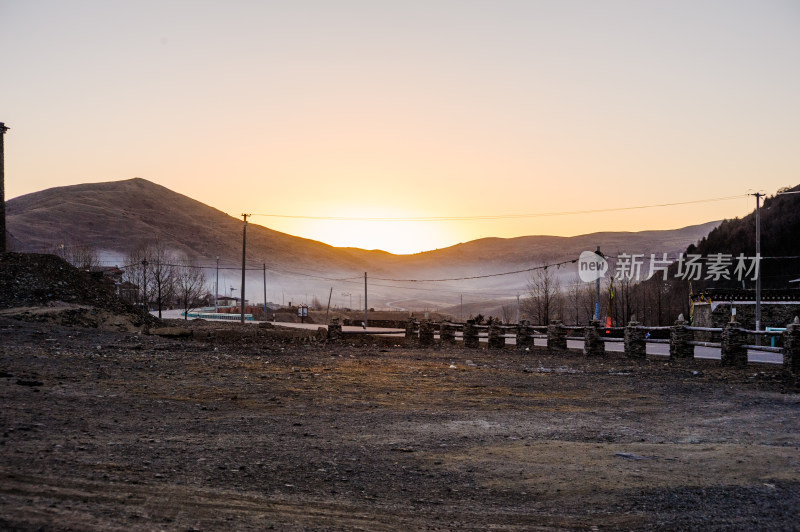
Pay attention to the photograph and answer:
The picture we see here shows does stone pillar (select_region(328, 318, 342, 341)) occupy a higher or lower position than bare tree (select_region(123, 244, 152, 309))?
lower

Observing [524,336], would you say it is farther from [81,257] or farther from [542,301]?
[81,257]

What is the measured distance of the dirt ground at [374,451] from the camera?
6.46 metres

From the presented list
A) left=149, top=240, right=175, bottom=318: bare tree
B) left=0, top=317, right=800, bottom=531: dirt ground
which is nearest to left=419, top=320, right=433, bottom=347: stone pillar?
left=0, top=317, right=800, bottom=531: dirt ground

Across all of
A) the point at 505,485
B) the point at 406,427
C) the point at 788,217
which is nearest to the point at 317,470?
the point at 505,485

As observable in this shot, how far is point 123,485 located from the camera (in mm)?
6621

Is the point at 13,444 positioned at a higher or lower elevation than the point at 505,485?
higher

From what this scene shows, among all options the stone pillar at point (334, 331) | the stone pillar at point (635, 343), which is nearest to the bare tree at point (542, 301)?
the stone pillar at point (334, 331)

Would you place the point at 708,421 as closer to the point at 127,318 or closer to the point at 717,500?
the point at 717,500

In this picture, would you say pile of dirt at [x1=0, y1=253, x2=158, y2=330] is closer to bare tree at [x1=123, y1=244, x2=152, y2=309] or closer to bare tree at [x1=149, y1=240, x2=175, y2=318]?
bare tree at [x1=149, y1=240, x2=175, y2=318]

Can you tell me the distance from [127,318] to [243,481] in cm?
2700

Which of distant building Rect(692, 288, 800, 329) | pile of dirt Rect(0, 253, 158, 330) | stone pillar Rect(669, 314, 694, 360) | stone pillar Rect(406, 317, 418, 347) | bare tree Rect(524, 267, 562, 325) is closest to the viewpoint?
stone pillar Rect(669, 314, 694, 360)

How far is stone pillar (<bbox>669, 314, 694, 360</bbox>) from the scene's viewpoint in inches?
1006

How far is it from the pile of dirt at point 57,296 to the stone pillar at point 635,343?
2155cm

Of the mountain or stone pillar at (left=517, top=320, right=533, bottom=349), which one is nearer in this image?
stone pillar at (left=517, top=320, right=533, bottom=349)
